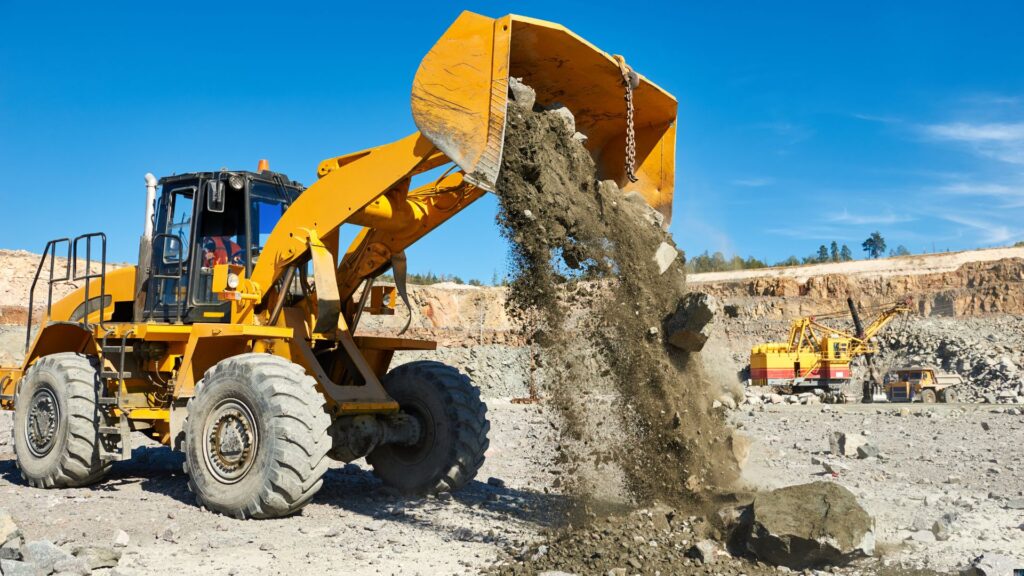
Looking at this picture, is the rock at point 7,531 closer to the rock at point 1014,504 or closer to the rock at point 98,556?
the rock at point 98,556

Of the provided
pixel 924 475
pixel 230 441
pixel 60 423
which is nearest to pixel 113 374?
pixel 60 423

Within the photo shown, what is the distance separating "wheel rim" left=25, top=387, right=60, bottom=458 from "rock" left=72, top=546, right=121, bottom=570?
3.11 m

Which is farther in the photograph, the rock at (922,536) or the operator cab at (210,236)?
the operator cab at (210,236)

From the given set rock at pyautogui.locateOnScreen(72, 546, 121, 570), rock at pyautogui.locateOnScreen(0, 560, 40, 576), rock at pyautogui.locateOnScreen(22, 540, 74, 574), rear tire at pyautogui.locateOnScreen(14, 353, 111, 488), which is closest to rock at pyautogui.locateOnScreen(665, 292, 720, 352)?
rock at pyautogui.locateOnScreen(72, 546, 121, 570)

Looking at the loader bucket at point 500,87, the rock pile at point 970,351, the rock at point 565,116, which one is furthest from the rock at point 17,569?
the rock pile at point 970,351

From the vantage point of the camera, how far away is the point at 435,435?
25.1 feet

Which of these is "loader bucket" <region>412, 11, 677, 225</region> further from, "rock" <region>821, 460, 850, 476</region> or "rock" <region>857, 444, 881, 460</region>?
"rock" <region>857, 444, 881, 460</region>

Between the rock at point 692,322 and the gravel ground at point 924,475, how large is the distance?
1307mm

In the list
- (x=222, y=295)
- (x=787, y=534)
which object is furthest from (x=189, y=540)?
(x=787, y=534)

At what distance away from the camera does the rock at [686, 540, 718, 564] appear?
5.01 m

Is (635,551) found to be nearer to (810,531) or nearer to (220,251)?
(810,531)

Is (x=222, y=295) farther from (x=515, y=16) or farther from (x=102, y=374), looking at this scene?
(x=515, y=16)

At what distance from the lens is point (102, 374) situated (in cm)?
784

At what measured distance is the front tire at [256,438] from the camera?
607cm
